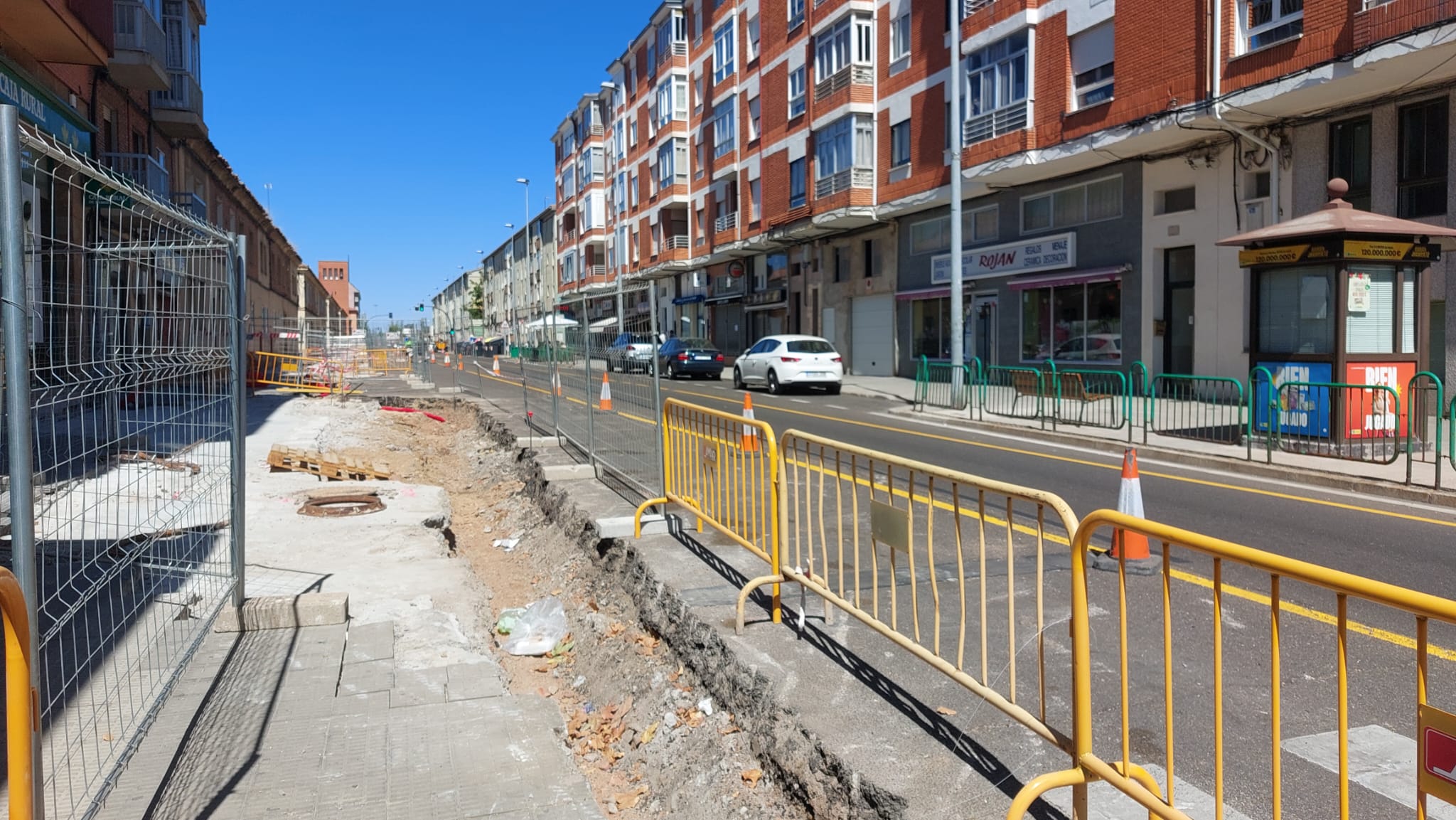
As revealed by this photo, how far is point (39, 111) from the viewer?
14484 millimetres

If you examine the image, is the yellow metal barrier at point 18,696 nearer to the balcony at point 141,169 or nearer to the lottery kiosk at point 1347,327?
the lottery kiosk at point 1347,327

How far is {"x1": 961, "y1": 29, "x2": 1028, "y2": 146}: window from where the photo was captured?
77.7 ft

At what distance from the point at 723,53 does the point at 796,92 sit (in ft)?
26.1

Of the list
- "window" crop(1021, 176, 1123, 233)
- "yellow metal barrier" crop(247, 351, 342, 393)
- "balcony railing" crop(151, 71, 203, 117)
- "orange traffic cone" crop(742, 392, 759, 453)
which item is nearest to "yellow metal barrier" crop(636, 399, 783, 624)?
"orange traffic cone" crop(742, 392, 759, 453)

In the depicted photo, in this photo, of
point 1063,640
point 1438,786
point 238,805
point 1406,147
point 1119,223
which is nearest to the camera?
point 1438,786

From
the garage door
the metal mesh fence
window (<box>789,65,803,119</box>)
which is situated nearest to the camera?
the metal mesh fence

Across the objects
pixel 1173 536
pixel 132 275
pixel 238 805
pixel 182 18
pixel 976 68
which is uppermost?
pixel 182 18

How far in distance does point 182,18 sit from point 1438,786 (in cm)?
3070

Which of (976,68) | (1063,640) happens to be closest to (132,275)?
(1063,640)

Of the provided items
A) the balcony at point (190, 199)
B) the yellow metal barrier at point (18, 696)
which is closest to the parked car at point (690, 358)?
the balcony at point (190, 199)

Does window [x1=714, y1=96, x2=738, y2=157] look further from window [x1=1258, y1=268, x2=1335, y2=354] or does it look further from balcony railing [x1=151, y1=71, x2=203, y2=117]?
window [x1=1258, y1=268, x2=1335, y2=354]

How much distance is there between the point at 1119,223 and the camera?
21.6m

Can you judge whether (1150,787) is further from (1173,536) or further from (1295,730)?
(1295,730)

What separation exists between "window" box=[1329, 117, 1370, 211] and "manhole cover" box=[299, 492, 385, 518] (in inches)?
628
